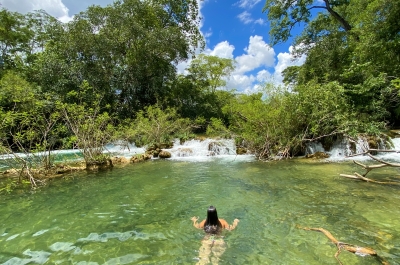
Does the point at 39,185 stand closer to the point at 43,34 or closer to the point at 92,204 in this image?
the point at 92,204

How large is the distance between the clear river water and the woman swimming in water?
5 cm

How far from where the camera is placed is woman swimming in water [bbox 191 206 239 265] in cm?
390

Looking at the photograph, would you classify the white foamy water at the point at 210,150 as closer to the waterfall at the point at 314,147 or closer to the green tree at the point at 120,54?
the waterfall at the point at 314,147

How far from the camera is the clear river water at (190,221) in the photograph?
397 cm

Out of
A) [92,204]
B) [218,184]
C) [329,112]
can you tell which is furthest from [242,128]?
[92,204]

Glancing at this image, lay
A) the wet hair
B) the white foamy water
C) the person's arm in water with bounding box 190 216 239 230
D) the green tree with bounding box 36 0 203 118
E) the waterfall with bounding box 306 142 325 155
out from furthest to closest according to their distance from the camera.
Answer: the green tree with bounding box 36 0 203 118
the white foamy water
the waterfall with bounding box 306 142 325 155
the person's arm in water with bounding box 190 216 239 230
the wet hair

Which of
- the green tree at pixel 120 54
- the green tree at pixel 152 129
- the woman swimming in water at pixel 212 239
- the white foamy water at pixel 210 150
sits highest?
the green tree at pixel 120 54

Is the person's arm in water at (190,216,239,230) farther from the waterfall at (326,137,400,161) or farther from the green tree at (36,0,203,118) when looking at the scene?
the green tree at (36,0,203,118)

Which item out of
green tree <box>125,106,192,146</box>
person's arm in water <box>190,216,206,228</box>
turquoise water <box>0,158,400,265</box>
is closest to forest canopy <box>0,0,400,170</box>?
green tree <box>125,106,192,146</box>

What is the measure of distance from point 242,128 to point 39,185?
11602 mm

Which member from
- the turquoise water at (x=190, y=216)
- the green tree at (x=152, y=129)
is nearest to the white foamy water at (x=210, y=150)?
the green tree at (x=152, y=129)

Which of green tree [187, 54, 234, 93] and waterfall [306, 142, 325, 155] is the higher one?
green tree [187, 54, 234, 93]

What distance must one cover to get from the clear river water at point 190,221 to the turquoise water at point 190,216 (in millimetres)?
20

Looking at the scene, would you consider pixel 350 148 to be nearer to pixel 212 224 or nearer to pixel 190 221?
pixel 190 221
